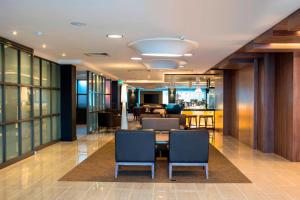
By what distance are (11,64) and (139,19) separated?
11.7ft

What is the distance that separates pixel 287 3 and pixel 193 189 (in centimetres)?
302

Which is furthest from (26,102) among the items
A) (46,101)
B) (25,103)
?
(46,101)

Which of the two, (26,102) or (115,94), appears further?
(115,94)

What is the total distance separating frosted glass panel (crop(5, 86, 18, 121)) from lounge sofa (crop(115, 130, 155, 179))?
263 centimetres

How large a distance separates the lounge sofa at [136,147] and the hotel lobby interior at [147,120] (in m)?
0.02

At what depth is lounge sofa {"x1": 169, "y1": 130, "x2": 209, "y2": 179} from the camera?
5445 mm

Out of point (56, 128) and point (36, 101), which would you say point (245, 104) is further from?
point (36, 101)

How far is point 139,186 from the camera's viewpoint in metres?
5.09

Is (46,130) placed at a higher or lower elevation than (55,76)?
lower

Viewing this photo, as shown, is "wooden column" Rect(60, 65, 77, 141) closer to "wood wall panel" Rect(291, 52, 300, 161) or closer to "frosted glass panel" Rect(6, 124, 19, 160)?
"frosted glass panel" Rect(6, 124, 19, 160)

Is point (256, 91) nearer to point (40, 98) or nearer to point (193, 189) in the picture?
point (193, 189)

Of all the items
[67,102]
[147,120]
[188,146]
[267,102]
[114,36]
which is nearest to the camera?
[188,146]

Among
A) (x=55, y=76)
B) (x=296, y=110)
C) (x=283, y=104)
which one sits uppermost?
(x=55, y=76)

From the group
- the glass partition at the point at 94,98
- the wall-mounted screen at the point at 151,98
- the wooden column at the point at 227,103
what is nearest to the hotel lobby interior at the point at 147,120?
the wooden column at the point at 227,103
